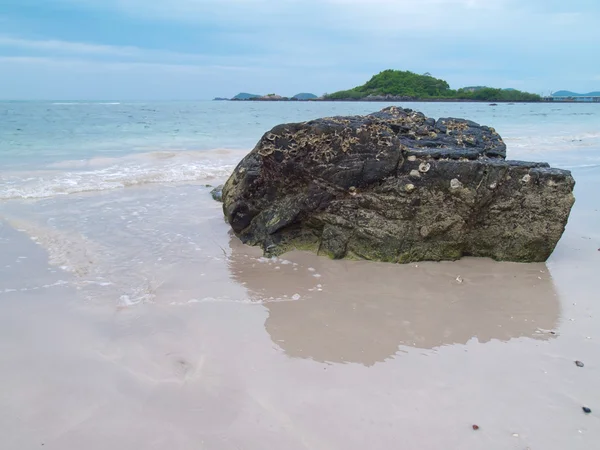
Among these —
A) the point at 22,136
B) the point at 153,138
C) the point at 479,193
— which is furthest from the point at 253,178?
the point at 22,136

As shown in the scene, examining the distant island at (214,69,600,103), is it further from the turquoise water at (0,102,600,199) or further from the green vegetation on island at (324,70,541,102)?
the turquoise water at (0,102,600,199)

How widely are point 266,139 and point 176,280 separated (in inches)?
80.5

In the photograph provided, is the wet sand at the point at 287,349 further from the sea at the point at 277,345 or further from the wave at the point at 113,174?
the wave at the point at 113,174

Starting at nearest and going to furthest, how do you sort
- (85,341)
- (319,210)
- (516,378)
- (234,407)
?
(234,407)
(516,378)
(85,341)
(319,210)

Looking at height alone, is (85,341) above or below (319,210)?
below

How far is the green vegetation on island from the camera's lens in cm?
10344

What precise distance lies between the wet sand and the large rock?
9.6 inches

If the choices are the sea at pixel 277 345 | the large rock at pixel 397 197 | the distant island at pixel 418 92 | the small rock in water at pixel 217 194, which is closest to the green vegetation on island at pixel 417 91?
the distant island at pixel 418 92

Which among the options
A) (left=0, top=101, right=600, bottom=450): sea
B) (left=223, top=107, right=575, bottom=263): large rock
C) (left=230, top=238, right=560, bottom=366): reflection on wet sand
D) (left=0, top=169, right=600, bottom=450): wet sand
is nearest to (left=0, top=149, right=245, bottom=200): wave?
(left=0, top=101, right=600, bottom=450): sea

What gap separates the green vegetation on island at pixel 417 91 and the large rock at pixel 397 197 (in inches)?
3857

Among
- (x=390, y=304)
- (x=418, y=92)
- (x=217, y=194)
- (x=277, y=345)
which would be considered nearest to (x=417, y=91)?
(x=418, y=92)

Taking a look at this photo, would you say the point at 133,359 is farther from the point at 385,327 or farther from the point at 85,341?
the point at 385,327

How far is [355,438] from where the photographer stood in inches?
105

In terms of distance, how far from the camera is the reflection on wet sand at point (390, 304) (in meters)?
3.71
